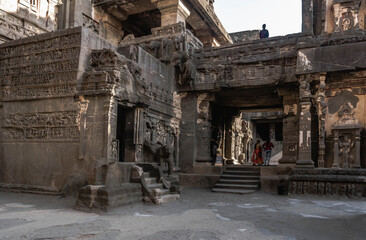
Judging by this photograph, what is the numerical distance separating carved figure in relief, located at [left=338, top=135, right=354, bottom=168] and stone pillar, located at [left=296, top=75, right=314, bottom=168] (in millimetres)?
1020

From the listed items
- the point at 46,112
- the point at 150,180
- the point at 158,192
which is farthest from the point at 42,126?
the point at 158,192

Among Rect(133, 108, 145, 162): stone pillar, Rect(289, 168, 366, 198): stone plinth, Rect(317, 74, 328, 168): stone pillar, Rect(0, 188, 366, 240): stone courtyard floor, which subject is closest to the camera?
Rect(0, 188, 366, 240): stone courtyard floor

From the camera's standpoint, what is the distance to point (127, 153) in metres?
9.11

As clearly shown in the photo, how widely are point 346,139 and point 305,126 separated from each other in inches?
52.3

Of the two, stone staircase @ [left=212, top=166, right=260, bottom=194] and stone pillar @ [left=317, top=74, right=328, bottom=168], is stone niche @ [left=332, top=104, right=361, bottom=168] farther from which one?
stone staircase @ [left=212, top=166, right=260, bottom=194]

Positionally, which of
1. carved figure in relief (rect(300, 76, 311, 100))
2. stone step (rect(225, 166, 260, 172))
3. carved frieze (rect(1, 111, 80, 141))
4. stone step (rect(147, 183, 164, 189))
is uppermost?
carved figure in relief (rect(300, 76, 311, 100))

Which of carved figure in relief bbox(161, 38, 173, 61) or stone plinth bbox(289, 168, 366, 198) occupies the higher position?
carved figure in relief bbox(161, 38, 173, 61)

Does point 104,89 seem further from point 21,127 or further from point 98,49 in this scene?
point 21,127

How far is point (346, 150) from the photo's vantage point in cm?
1016

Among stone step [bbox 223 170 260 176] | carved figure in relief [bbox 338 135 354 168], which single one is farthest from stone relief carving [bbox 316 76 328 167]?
stone step [bbox 223 170 260 176]

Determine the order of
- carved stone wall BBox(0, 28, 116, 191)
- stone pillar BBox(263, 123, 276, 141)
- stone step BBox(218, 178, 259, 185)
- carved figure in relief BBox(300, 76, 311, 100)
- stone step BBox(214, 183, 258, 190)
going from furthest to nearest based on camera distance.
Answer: stone pillar BBox(263, 123, 276, 141)
stone step BBox(218, 178, 259, 185)
stone step BBox(214, 183, 258, 190)
carved figure in relief BBox(300, 76, 311, 100)
carved stone wall BBox(0, 28, 116, 191)

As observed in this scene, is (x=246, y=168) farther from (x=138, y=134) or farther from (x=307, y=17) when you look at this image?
(x=307, y=17)

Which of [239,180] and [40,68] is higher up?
[40,68]

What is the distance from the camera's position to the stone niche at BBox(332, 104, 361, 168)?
10039mm
